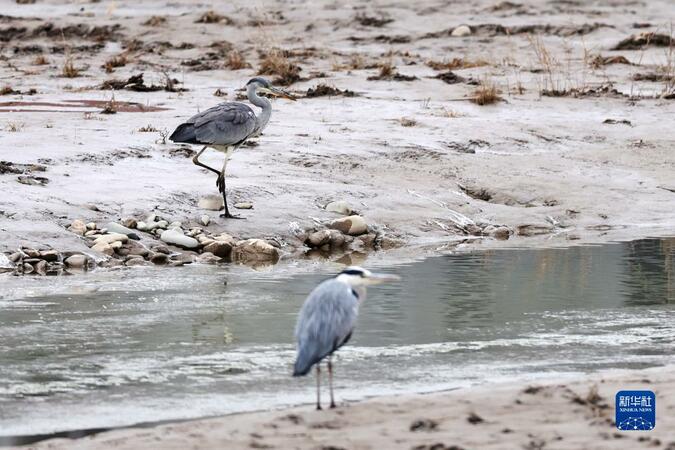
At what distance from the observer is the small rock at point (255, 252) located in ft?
37.3


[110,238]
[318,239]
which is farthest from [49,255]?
[318,239]

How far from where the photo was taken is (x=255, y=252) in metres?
11.4

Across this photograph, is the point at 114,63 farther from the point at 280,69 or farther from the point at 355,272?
the point at 355,272

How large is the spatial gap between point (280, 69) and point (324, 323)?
13.2 metres

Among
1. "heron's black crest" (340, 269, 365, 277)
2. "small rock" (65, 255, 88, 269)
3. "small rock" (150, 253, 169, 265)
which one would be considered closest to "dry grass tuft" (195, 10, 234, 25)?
"small rock" (150, 253, 169, 265)

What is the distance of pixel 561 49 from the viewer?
2192 centimetres

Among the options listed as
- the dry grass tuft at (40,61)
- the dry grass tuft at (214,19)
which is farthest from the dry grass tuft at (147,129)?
the dry grass tuft at (214,19)

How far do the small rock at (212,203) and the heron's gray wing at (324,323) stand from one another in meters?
5.88

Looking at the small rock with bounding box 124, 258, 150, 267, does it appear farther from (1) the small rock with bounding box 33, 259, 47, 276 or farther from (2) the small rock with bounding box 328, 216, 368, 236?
(2) the small rock with bounding box 328, 216, 368, 236

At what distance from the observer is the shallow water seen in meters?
6.76

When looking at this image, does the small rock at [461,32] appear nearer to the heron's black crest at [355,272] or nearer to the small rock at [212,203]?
the small rock at [212,203]

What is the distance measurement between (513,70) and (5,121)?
8.26m

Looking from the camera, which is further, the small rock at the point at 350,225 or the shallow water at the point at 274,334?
the small rock at the point at 350,225

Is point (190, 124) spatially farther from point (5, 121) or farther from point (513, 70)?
point (513, 70)
